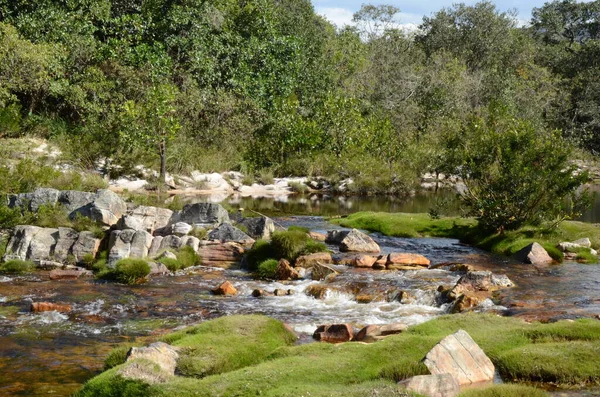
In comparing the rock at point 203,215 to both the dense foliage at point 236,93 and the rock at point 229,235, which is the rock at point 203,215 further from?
the dense foliage at point 236,93

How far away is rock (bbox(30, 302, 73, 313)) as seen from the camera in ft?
48.0

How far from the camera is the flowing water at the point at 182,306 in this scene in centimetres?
1130

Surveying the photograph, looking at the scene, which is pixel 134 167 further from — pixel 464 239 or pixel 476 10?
pixel 476 10

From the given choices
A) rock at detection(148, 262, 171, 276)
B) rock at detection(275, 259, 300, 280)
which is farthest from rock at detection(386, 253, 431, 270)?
rock at detection(148, 262, 171, 276)

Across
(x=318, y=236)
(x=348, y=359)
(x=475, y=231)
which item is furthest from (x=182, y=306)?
(x=475, y=231)

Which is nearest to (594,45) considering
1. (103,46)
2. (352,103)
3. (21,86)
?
(352,103)

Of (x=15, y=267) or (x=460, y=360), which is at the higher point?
(x=460, y=360)

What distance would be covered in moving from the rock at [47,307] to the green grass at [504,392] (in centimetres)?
999

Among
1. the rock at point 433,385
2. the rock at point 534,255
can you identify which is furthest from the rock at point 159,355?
the rock at point 534,255

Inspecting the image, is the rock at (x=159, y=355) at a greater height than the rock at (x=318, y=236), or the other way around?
the rock at (x=318, y=236)

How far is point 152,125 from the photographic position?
38469 mm

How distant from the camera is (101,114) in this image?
145 feet

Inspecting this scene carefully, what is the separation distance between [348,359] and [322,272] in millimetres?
9680

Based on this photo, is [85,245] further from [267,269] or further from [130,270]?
[267,269]
